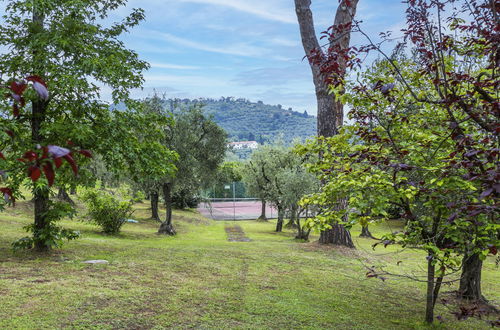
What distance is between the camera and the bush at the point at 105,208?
15.3 metres

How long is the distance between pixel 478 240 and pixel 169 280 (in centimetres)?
487

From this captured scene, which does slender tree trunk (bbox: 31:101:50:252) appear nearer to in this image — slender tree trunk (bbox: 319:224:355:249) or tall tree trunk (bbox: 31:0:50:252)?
tall tree trunk (bbox: 31:0:50:252)

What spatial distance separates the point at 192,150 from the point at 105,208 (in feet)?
17.6

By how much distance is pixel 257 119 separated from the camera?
17288 centimetres

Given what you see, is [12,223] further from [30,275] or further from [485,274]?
[485,274]

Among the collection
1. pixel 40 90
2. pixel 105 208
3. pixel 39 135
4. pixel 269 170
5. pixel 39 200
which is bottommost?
pixel 105 208

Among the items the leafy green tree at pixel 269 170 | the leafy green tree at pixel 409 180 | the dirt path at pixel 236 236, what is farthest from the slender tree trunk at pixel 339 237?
the leafy green tree at pixel 269 170

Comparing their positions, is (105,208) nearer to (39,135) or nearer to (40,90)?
(39,135)

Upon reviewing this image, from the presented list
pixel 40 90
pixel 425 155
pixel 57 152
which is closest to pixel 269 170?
pixel 425 155

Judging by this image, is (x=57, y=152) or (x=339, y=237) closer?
(x=57, y=152)

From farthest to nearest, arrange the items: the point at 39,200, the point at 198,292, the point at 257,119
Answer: the point at 257,119 → the point at 39,200 → the point at 198,292

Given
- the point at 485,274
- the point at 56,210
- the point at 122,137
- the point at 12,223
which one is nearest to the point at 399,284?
the point at 485,274

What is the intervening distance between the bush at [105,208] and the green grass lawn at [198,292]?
16.1ft

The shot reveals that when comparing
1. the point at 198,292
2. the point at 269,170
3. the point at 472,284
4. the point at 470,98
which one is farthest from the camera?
the point at 269,170
